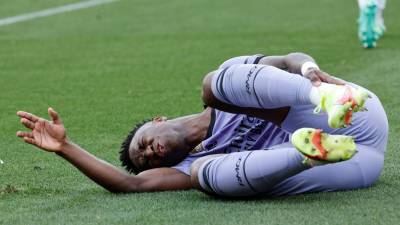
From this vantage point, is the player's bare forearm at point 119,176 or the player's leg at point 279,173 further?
the player's bare forearm at point 119,176

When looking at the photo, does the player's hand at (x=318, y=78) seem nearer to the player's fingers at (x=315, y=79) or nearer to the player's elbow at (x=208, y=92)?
the player's fingers at (x=315, y=79)

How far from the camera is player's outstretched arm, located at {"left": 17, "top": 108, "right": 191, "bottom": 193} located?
18.0 ft

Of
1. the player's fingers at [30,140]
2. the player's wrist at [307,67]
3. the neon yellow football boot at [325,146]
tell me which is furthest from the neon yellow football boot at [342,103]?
the player's fingers at [30,140]

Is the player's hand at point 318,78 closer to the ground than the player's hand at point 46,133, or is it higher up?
higher up

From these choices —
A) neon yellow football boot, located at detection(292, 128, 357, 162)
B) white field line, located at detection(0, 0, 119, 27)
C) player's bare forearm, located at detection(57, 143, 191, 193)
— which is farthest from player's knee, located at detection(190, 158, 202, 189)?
white field line, located at detection(0, 0, 119, 27)

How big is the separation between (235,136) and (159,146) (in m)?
0.40

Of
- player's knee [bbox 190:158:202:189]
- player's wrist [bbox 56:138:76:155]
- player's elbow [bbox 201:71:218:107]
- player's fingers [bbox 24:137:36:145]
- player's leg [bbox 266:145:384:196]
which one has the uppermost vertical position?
player's elbow [bbox 201:71:218:107]

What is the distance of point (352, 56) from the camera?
11906mm

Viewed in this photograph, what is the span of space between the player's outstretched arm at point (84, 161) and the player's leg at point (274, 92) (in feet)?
1.72

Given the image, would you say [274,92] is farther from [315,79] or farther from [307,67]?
[307,67]

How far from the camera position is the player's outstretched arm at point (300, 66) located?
17.3 ft

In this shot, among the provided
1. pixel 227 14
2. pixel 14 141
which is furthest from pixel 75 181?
pixel 227 14

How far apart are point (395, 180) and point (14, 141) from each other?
2.86m

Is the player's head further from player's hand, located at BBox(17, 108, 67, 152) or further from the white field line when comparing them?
the white field line
